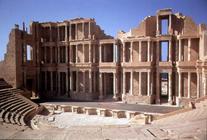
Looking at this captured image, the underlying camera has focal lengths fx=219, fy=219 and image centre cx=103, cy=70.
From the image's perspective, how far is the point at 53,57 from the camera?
3406 cm

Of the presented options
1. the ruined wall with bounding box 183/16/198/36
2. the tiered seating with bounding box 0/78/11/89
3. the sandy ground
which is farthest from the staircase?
the ruined wall with bounding box 183/16/198/36

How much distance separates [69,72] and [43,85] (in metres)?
5.25

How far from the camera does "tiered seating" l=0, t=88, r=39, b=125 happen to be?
725 inches

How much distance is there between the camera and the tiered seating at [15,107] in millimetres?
18408

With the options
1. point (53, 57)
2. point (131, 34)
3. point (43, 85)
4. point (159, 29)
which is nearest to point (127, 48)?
point (131, 34)

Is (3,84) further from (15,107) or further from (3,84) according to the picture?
(15,107)

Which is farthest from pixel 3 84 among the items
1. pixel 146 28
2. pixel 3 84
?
pixel 146 28

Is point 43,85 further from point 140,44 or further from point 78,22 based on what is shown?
point 140,44

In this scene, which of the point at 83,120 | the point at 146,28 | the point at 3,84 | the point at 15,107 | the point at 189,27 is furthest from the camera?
the point at 146,28

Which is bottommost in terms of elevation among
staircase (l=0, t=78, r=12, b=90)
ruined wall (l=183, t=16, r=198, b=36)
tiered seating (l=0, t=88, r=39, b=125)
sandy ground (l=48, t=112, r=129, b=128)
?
sandy ground (l=48, t=112, r=129, b=128)

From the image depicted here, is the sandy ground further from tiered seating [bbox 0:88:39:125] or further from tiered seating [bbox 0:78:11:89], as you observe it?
tiered seating [bbox 0:78:11:89]

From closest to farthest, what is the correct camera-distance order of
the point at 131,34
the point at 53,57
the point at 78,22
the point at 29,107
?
the point at 29,107
the point at 131,34
the point at 78,22
the point at 53,57

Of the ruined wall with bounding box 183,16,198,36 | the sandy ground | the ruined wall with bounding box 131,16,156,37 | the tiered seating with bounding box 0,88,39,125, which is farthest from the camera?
the ruined wall with bounding box 131,16,156,37

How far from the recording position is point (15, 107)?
69.6ft
